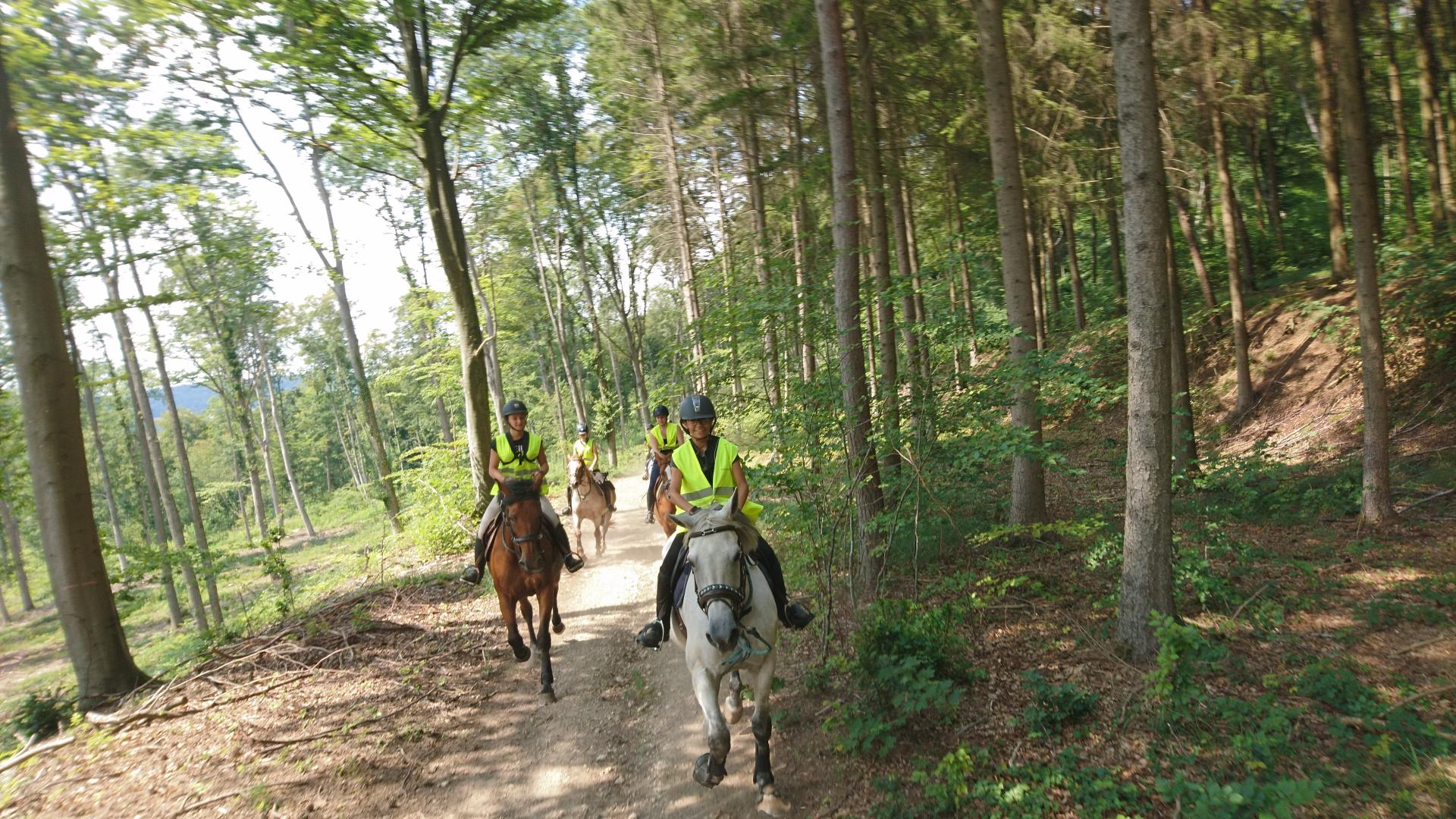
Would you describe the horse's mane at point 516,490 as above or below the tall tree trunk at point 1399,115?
below

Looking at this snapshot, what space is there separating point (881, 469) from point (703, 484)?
3.35 meters

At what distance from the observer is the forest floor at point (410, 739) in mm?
5508

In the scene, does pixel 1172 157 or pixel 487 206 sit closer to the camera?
pixel 1172 157

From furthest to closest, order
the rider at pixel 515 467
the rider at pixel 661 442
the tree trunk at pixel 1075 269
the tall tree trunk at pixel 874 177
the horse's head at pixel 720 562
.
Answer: the tree trunk at pixel 1075 269, the rider at pixel 661 442, the tall tree trunk at pixel 874 177, the rider at pixel 515 467, the horse's head at pixel 720 562

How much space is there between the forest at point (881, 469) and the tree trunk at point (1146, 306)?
0.03 meters

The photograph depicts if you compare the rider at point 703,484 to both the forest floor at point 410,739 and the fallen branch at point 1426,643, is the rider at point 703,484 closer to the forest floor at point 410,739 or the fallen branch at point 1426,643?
the forest floor at point 410,739

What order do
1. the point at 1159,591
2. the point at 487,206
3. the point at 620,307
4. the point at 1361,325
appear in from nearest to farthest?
1. the point at 1159,591
2. the point at 1361,325
3. the point at 487,206
4. the point at 620,307

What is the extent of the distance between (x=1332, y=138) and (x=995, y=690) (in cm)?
1515

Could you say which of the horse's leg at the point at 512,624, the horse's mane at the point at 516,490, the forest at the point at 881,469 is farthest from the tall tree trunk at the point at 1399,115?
the horse's leg at the point at 512,624

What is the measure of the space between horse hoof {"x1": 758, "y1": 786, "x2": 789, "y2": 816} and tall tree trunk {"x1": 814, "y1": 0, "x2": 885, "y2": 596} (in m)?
2.79

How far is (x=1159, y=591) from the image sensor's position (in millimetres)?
5660

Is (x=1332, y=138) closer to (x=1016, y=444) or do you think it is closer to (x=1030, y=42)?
(x=1030, y=42)

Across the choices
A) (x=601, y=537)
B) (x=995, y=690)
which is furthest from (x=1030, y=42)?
(x=601, y=537)

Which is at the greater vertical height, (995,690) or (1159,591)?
(1159,591)
